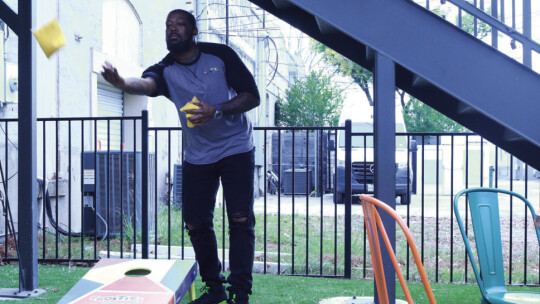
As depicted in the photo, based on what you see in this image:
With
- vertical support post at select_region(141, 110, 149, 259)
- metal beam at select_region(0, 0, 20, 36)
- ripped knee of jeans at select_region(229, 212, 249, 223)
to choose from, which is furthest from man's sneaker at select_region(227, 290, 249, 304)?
metal beam at select_region(0, 0, 20, 36)

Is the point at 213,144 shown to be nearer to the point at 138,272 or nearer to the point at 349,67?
the point at 138,272

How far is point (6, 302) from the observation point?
12.0 feet

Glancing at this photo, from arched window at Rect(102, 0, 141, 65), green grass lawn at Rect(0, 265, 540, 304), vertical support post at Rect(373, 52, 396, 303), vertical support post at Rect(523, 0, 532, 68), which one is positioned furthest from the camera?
arched window at Rect(102, 0, 141, 65)

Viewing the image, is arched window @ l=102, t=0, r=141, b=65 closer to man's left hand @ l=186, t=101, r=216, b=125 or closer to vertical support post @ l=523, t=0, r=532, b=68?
man's left hand @ l=186, t=101, r=216, b=125

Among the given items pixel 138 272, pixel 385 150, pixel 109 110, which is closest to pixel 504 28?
pixel 385 150

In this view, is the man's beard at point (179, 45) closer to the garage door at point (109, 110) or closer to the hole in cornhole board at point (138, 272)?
the hole in cornhole board at point (138, 272)

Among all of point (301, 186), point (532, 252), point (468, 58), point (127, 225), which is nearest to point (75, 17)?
point (127, 225)

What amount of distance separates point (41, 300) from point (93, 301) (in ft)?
4.53

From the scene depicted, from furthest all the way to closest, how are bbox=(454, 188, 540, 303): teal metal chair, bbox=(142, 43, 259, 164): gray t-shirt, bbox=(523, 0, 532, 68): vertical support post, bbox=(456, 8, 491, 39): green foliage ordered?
bbox=(456, 8, 491, 39): green foliage, bbox=(142, 43, 259, 164): gray t-shirt, bbox=(454, 188, 540, 303): teal metal chair, bbox=(523, 0, 532, 68): vertical support post

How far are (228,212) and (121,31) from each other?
302 inches

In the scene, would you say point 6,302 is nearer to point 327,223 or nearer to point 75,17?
point 75,17

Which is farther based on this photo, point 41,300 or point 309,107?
point 309,107

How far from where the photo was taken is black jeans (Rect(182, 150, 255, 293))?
3.26m

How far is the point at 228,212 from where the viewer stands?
3.32 metres
